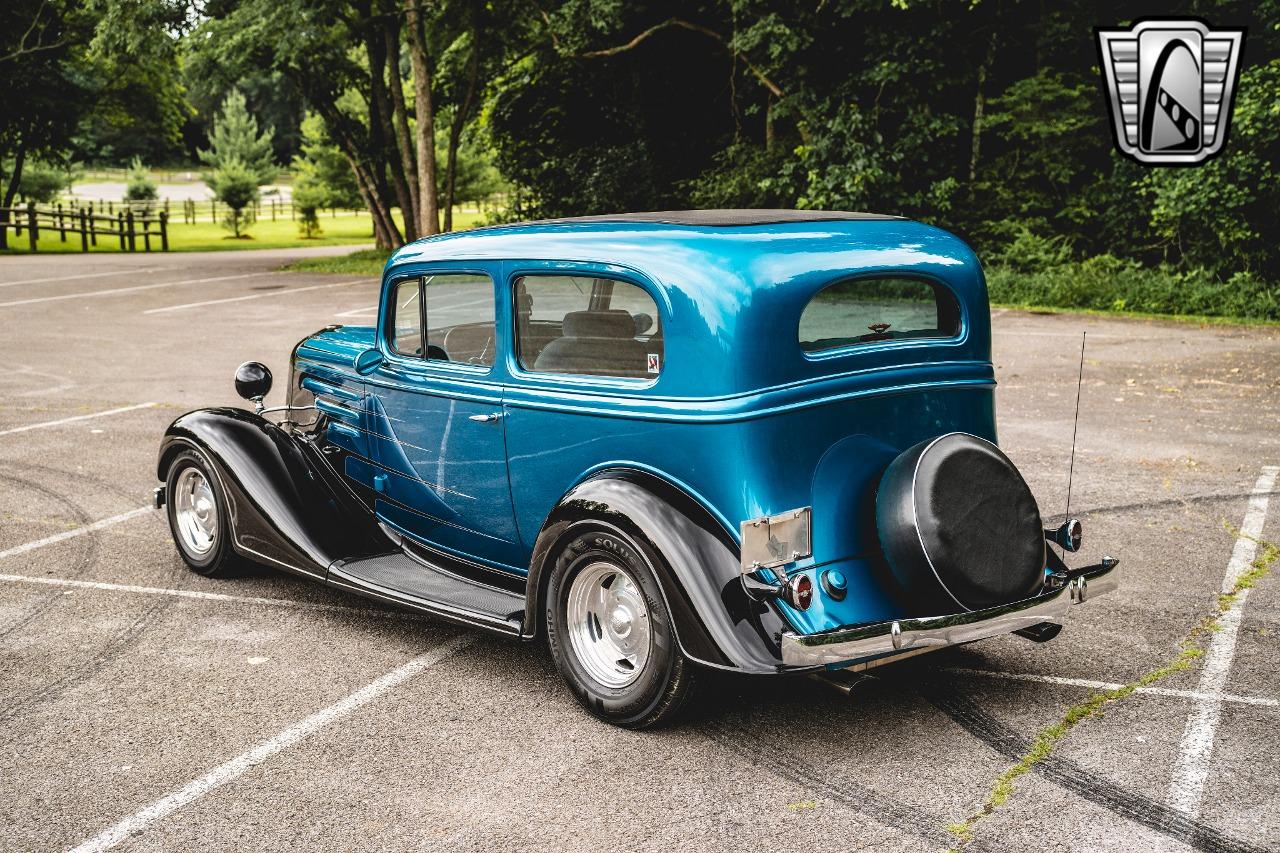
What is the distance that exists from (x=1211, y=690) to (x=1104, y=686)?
1.33 feet

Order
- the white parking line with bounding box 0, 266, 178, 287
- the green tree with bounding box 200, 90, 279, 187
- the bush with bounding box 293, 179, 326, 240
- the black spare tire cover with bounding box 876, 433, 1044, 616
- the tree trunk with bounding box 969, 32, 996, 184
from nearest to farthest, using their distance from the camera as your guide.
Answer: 1. the black spare tire cover with bounding box 876, 433, 1044, 616
2. the tree trunk with bounding box 969, 32, 996, 184
3. the white parking line with bounding box 0, 266, 178, 287
4. the bush with bounding box 293, 179, 326, 240
5. the green tree with bounding box 200, 90, 279, 187

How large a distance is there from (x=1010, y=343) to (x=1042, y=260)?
639 centimetres

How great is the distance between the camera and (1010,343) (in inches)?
586

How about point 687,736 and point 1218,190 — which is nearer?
point 687,736

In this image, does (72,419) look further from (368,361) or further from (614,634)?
(614,634)

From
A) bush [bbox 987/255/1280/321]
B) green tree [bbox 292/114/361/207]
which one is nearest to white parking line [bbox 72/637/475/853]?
bush [bbox 987/255/1280/321]

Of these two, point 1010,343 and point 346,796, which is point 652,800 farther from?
point 1010,343

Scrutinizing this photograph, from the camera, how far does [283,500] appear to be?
5.69m

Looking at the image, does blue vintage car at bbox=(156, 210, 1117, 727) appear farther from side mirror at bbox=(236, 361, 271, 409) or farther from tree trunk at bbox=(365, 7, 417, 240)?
tree trunk at bbox=(365, 7, 417, 240)

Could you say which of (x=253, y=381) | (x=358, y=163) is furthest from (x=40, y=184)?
(x=253, y=381)

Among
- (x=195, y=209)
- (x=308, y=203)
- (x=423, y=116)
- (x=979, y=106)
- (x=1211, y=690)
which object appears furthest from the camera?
(x=195, y=209)

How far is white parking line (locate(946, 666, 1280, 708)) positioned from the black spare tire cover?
0.66m

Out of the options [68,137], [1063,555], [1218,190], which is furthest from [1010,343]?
[68,137]

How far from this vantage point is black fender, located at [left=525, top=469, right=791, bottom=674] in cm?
403
